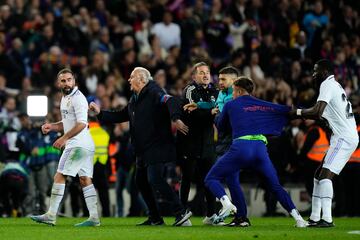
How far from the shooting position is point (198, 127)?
58.5 feet

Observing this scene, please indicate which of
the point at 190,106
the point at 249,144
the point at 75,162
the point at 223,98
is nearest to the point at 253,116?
the point at 249,144

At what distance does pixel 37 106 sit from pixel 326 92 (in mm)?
7961

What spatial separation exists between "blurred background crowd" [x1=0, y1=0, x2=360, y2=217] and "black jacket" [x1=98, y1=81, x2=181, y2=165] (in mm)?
5749

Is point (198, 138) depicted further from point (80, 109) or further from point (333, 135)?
point (333, 135)

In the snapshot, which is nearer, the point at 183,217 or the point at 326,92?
the point at 326,92

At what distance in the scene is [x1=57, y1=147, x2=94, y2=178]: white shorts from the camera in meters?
16.7

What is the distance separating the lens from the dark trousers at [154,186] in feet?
53.9

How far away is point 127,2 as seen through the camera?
28875 millimetres

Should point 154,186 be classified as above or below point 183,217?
above

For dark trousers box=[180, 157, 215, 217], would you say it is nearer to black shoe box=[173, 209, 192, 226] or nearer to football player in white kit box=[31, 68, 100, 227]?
black shoe box=[173, 209, 192, 226]

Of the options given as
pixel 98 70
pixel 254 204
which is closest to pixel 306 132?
pixel 254 204

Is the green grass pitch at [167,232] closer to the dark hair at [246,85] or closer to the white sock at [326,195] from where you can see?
the white sock at [326,195]

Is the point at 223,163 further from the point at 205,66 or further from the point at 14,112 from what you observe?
the point at 14,112

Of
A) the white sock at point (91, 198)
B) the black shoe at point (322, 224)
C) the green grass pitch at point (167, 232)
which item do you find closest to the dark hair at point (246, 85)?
the green grass pitch at point (167, 232)
